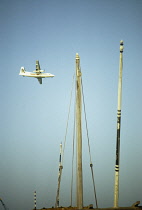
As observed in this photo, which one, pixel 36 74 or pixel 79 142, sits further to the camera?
pixel 36 74

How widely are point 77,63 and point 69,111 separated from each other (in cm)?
128

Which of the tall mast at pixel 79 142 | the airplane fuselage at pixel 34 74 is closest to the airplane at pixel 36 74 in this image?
the airplane fuselage at pixel 34 74

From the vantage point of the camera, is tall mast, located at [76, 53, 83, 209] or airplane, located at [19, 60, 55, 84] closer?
tall mast, located at [76, 53, 83, 209]

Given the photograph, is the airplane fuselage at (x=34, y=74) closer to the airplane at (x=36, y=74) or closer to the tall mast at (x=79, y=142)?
the airplane at (x=36, y=74)

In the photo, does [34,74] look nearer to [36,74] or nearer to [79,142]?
[36,74]

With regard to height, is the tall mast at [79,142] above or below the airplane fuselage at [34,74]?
A: below

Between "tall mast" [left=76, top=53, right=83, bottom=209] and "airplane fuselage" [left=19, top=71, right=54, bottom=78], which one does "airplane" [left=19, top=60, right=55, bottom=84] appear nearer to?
"airplane fuselage" [left=19, top=71, right=54, bottom=78]

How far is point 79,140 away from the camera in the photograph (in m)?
3.45

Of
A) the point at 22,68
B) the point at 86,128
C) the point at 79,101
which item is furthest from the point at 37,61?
the point at 86,128

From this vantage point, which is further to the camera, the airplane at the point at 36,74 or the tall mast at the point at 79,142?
the airplane at the point at 36,74

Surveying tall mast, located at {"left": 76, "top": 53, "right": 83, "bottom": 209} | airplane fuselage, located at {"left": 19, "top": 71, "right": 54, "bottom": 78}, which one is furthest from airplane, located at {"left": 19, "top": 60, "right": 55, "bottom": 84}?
tall mast, located at {"left": 76, "top": 53, "right": 83, "bottom": 209}

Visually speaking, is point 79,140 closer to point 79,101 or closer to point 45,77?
point 79,101

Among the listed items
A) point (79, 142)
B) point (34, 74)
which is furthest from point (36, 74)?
point (79, 142)

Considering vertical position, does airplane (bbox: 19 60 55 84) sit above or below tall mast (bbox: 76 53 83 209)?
above
